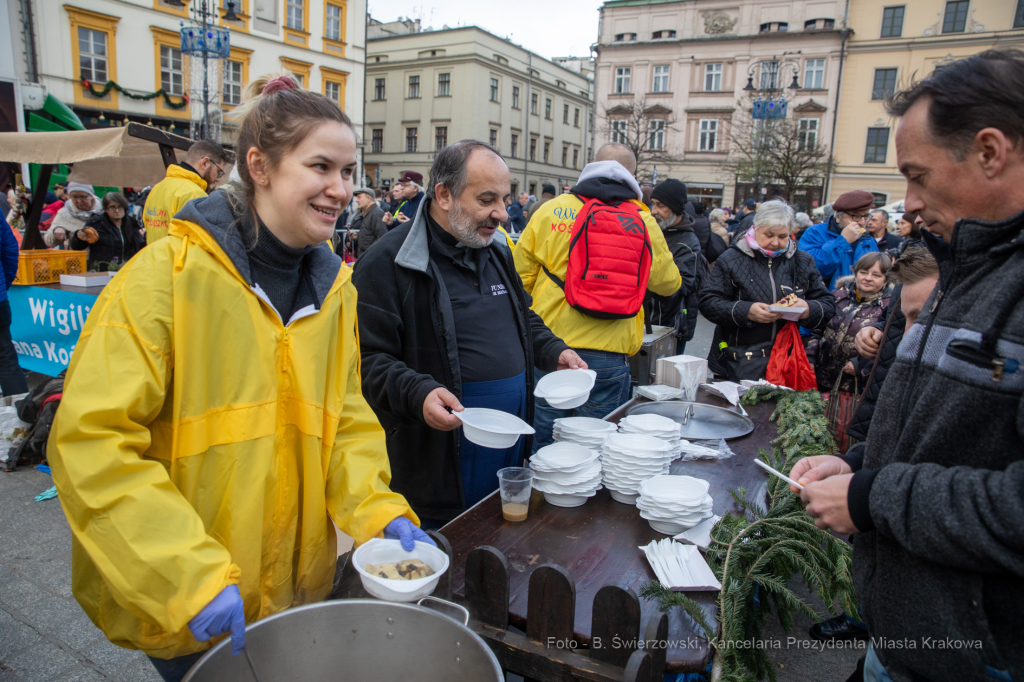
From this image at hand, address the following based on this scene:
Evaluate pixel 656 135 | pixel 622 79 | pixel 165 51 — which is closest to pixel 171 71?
pixel 165 51

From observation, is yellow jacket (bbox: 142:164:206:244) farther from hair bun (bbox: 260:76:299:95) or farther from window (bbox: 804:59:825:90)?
window (bbox: 804:59:825:90)

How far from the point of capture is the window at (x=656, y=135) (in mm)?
37625

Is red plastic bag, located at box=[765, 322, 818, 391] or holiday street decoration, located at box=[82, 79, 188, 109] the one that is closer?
red plastic bag, located at box=[765, 322, 818, 391]

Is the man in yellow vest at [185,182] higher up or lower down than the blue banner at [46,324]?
higher up

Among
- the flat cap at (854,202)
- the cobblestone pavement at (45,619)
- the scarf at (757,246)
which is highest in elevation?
the flat cap at (854,202)

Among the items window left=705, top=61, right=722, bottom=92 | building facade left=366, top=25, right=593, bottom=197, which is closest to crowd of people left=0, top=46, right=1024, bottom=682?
window left=705, top=61, right=722, bottom=92

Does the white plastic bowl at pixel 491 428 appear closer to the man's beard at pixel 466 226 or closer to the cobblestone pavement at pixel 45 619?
the man's beard at pixel 466 226

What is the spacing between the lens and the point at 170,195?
504 centimetres

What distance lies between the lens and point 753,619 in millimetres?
1752

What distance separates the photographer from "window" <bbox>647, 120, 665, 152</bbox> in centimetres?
3762

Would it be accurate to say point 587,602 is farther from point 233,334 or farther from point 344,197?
point 344,197

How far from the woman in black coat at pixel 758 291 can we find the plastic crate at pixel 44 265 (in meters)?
6.22

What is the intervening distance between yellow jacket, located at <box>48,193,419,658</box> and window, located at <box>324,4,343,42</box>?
107 ft

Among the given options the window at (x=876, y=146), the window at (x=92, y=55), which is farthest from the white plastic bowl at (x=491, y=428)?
the window at (x=876, y=146)
